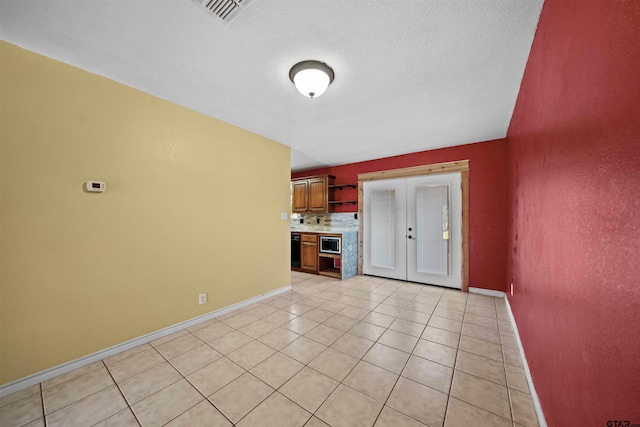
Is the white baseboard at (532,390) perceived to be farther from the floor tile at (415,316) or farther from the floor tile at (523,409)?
the floor tile at (415,316)

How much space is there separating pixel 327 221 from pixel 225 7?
15.0ft

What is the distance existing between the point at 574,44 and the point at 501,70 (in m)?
1.21

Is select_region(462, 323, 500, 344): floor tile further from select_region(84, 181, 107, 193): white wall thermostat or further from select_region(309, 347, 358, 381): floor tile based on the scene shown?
select_region(84, 181, 107, 193): white wall thermostat

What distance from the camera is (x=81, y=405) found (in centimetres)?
156

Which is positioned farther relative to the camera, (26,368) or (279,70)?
(279,70)

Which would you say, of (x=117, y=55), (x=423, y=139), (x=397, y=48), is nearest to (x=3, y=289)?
(x=117, y=55)

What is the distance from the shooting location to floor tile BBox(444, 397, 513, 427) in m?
1.40

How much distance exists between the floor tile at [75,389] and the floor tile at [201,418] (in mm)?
766

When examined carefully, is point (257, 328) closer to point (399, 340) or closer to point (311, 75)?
point (399, 340)

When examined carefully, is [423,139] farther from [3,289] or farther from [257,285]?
[3,289]

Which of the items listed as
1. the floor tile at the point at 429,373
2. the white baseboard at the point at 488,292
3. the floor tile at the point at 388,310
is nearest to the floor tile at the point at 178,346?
the floor tile at the point at 429,373

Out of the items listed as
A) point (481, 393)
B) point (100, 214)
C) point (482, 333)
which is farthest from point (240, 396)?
point (482, 333)

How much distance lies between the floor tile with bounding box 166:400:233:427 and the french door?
12.2ft

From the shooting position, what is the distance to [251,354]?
2115 mm
